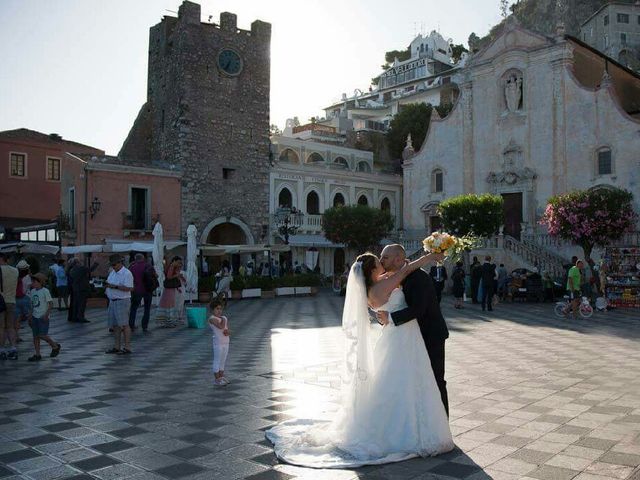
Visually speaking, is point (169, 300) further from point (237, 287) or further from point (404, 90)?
point (404, 90)

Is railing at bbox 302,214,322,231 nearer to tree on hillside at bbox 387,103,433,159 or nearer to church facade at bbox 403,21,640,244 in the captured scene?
church facade at bbox 403,21,640,244

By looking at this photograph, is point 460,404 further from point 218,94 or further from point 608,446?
point 218,94

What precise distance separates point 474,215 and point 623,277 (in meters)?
8.46

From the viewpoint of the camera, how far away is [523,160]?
35250 millimetres

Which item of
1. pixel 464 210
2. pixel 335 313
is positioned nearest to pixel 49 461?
pixel 335 313

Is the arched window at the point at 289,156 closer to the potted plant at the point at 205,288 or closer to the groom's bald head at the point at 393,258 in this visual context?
the potted plant at the point at 205,288

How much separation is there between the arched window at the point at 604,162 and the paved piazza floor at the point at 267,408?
20.8m

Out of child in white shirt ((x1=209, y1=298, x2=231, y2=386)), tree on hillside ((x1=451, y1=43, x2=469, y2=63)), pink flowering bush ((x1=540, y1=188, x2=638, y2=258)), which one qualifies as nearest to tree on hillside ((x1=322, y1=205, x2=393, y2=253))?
pink flowering bush ((x1=540, y1=188, x2=638, y2=258))

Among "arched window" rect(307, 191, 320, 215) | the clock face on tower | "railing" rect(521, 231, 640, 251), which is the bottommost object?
"railing" rect(521, 231, 640, 251)

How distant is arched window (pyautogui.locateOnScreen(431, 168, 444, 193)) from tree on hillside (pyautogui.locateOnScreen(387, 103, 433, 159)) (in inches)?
651

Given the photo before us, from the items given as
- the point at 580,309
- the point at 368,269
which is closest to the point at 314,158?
the point at 580,309

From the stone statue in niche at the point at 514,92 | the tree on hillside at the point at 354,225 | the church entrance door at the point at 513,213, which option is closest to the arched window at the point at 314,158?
the tree on hillside at the point at 354,225

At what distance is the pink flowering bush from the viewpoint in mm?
24016

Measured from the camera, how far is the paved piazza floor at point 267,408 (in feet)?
15.9
